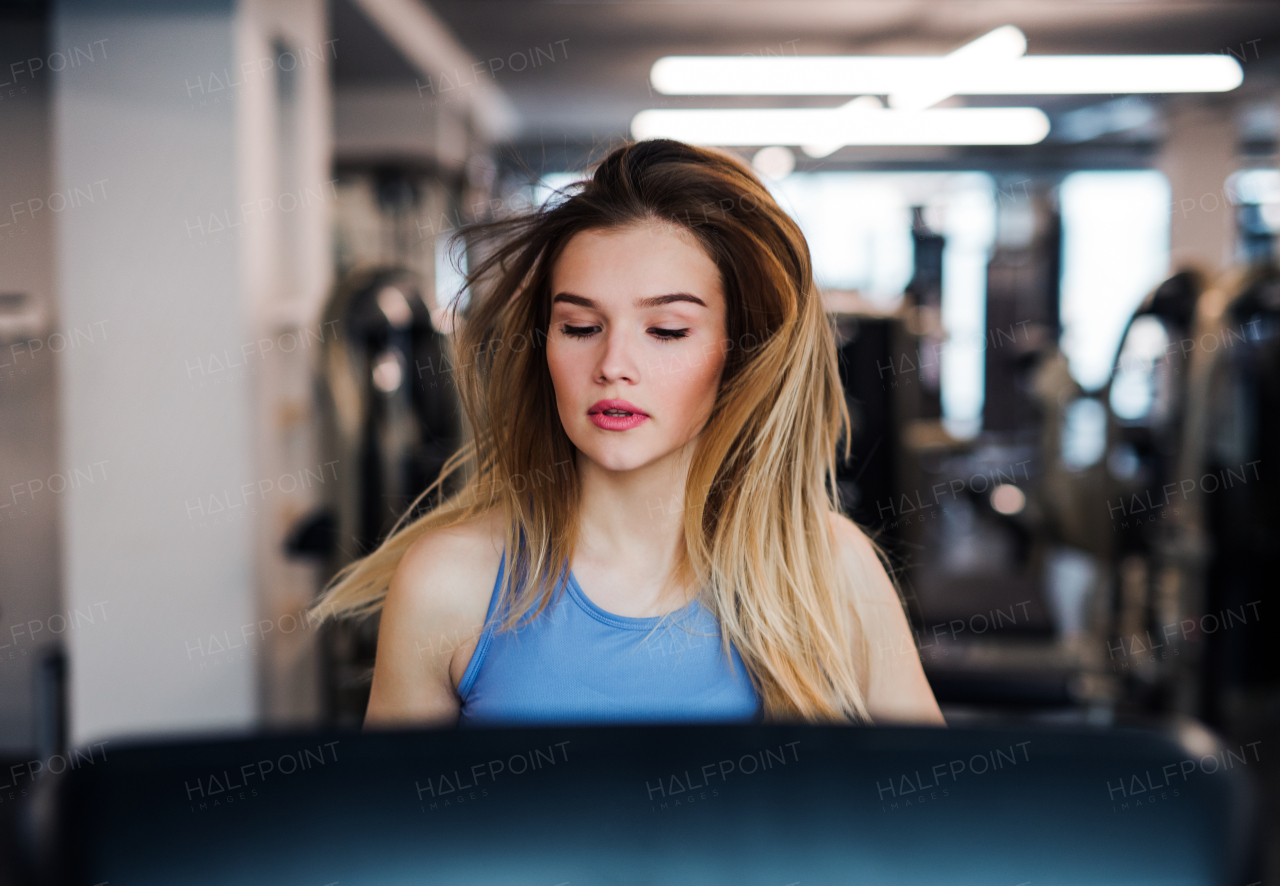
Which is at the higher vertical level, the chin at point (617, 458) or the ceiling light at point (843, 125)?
the ceiling light at point (843, 125)

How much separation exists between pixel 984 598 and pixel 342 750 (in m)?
2.58

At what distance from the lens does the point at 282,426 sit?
334 cm

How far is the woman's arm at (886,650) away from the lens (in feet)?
3.30

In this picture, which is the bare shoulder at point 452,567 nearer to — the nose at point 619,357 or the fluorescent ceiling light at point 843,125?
the nose at point 619,357

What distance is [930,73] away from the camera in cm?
533

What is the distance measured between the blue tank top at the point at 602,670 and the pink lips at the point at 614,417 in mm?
Answer: 176

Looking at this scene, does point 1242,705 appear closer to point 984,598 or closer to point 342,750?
point 984,598

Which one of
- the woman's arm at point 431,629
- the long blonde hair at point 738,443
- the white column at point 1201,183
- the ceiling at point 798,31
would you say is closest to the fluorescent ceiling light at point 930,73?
the ceiling at point 798,31

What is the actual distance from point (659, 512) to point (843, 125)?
6.22 m

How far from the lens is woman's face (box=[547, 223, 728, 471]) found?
94cm

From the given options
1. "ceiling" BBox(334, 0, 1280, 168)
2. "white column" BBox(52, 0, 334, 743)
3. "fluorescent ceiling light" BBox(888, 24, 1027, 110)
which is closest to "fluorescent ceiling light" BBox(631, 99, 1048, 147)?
"ceiling" BBox(334, 0, 1280, 168)

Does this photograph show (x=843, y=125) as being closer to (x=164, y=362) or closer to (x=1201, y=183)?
(x=1201, y=183)

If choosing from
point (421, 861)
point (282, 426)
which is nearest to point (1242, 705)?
point (282, 426)

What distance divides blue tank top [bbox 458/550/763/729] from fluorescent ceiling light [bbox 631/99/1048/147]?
5936mm
